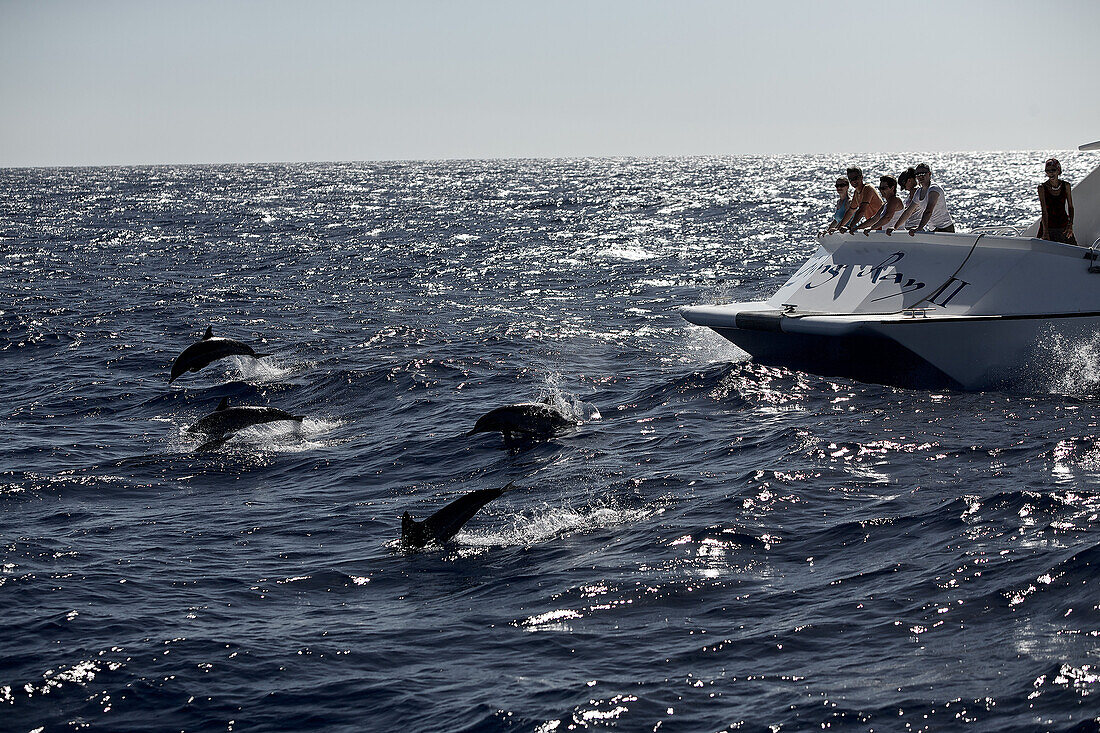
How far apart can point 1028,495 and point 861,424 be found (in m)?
Result: 2.99

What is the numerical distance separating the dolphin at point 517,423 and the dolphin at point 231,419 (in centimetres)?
226

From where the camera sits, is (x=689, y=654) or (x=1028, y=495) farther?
(x=1028, y=495)

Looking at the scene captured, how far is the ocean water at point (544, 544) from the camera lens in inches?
245

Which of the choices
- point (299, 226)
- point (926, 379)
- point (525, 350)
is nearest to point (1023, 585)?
point (926, 379)

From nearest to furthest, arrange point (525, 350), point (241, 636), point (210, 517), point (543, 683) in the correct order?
1. point (543, 683)
2. point (241, 636)
3. point (210, 517)
4. point (525, 350)

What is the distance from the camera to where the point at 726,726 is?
18.8 ft

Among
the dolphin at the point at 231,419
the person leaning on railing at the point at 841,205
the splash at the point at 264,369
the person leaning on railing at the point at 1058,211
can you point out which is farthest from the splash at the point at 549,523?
the splash at the point at 264,369

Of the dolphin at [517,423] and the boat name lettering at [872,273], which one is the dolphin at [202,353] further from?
the boat name lettering at [872,273]

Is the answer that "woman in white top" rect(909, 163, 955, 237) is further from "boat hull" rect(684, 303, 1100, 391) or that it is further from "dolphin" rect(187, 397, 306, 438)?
"dolphin" rect(187, 397, 306, 438)

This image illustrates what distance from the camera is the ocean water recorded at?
6.21 meters

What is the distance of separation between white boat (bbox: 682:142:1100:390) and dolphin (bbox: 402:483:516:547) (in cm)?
594

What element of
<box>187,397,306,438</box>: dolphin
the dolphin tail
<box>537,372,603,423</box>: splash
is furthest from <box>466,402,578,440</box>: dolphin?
the dolphin tail

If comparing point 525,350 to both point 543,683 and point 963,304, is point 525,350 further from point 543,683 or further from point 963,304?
point 543,683

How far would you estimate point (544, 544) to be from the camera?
28.8 feet
